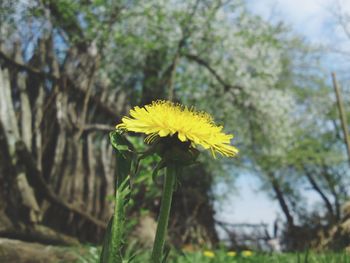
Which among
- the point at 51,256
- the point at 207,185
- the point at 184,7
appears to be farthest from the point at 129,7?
the point at 51,256

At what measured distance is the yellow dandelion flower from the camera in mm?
1187

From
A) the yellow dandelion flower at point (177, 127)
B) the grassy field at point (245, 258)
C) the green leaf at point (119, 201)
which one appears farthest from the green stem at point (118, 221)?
the grassy field at point (245, 258)

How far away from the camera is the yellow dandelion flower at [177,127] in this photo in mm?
1187

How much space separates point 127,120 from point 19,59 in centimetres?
631

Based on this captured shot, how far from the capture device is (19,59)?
701 centimetres

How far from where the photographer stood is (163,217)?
115 cm

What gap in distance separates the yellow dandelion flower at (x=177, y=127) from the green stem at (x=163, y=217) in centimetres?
10

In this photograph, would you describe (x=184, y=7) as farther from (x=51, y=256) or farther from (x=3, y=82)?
(x=51, y=256)

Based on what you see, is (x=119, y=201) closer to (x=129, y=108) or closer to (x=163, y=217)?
(x=163, y=217)

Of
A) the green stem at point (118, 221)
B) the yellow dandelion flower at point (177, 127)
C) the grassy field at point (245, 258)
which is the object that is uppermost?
the yellow dandelion flower at point (177, 127)

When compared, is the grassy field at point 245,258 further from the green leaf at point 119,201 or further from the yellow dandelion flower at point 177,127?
the green leaf at point 119,201

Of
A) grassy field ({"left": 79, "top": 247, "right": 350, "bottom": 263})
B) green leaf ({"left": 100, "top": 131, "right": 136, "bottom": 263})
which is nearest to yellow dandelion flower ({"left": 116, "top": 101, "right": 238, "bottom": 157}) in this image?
green leaf ({"left": 100, "top": 131, "right": 136, "bottom": 263})

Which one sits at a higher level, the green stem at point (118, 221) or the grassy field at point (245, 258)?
the green stem at point (118, 221)

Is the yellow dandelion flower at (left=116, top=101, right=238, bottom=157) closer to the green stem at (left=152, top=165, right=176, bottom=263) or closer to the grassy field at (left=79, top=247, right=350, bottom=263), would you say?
the green stem at (left=152, top=165, right=176, bottom=263)
